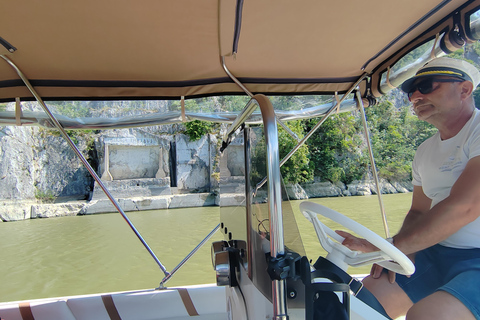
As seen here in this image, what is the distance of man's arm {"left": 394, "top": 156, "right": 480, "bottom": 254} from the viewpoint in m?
0.91

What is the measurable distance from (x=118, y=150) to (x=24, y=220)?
4868 millimetres

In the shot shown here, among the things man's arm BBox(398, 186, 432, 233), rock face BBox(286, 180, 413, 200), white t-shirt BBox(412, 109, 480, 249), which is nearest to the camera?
white t-shirt BBox(412, 109, 480, 249)

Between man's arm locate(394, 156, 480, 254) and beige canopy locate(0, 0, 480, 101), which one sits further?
beige canopy locate(0, 0, 480, 101)

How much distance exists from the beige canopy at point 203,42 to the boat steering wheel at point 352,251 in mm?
773

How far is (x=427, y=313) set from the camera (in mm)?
836

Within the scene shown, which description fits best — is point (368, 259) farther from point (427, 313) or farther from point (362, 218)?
point (362, 218)

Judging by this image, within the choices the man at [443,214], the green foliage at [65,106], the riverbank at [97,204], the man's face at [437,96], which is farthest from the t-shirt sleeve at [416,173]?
the riverbank at [97,204]

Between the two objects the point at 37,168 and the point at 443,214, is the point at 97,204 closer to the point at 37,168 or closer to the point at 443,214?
the point at 37,168

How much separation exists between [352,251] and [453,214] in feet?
1.25

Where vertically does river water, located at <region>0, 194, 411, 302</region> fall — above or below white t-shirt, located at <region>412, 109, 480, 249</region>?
below

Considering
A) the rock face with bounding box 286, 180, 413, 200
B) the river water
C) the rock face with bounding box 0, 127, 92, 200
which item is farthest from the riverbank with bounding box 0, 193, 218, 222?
the rock face with bounding box 286, 180, 413, 200

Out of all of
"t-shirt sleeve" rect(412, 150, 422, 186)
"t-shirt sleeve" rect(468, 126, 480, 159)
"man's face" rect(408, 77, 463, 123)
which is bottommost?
"t-shirt sleeve" rect(412, 150, 422, 186)

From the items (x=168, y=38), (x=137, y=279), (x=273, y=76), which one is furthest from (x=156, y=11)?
(x=137, y=279)

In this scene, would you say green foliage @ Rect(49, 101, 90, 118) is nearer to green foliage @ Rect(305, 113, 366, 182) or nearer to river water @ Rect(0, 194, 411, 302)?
river water @ Rect(0, 194, 411, 302)
